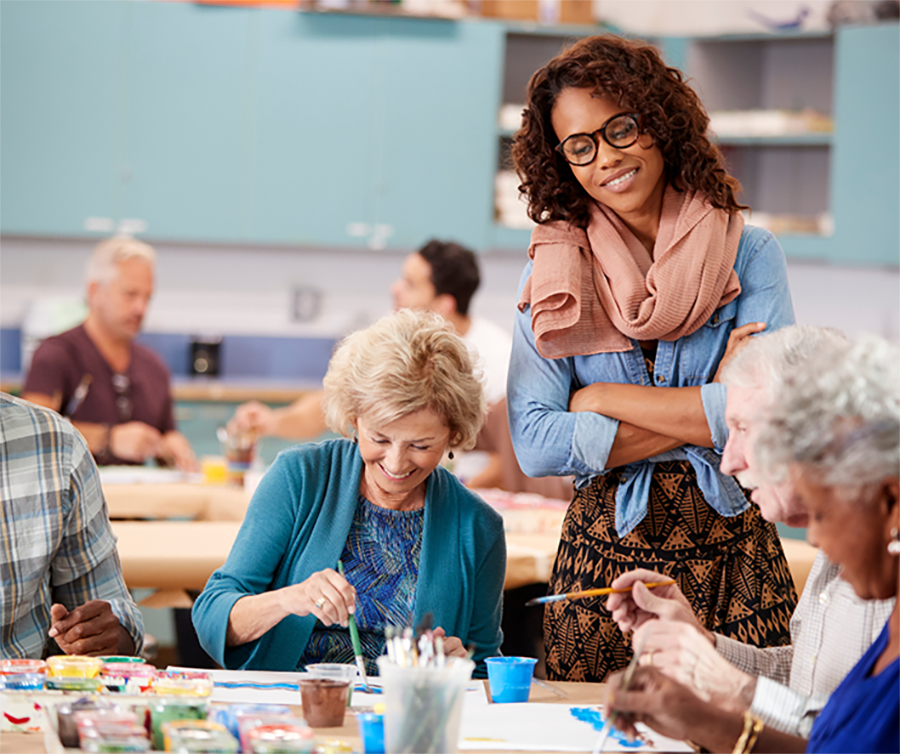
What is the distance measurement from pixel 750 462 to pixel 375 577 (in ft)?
2.58

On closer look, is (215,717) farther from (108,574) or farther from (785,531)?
(785,531)

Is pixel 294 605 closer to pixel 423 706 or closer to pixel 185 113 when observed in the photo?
pixel 423 706

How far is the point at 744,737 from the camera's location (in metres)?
1.22

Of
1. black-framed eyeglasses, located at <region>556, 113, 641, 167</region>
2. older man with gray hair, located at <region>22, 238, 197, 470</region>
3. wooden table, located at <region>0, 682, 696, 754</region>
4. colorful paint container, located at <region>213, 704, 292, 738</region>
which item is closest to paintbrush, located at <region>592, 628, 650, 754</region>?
wooden table, located at <region>0, 682, 696, 754</region>

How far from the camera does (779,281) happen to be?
187 cm

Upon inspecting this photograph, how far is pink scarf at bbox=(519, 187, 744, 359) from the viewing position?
1.79m

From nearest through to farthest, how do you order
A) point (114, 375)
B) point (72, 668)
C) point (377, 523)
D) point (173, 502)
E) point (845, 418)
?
1. point (845, 418)
2. point (72, 668)
3. point (377, 523)
4. point (173, 502)
5. point (114, 375)

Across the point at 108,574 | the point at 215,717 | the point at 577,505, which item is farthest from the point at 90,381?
the point at 215,717

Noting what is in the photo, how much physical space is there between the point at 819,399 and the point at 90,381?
136 inches

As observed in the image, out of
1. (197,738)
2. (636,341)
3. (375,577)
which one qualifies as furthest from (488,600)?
(197,738)

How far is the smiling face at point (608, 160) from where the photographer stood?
1.83m

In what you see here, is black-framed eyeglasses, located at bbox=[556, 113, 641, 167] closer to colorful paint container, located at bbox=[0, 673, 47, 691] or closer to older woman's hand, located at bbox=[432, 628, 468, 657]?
older woman's hand, located at bbox=[432, 628, 468, 657]

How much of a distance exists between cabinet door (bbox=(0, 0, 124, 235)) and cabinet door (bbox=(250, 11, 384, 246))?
75 centimetres

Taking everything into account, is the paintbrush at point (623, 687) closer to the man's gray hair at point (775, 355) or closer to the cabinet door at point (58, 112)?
the man's gray hair at point (775, 355)
